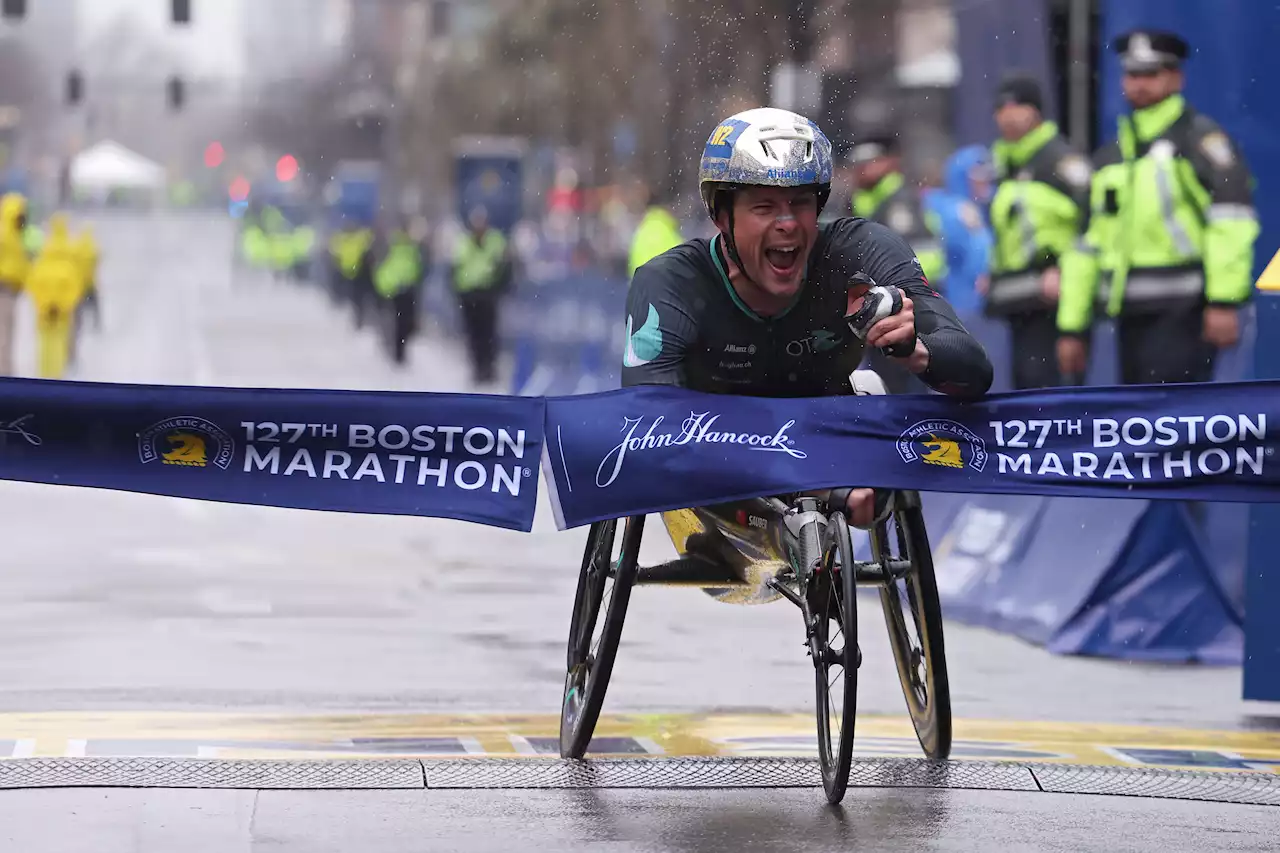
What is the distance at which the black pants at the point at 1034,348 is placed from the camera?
1382 cm

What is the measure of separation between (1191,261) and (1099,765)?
15.4 feet

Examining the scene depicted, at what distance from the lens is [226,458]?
758 cm

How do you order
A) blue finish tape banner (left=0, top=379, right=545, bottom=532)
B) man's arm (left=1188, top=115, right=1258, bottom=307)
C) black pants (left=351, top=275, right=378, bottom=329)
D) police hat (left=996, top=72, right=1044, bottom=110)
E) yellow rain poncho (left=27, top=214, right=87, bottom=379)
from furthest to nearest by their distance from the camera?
black pants (left=351, top=275, right=378, bottom=329)
yellow rain poncho (left=27, top=214, right=87, bottom=379)
police hat (left=996, top=72, right=1044, bottom=110)
man's arm (left=1188, top=115, right=1258, bottom=307)
blue finish tape banner (left=0, top=379, right=545, bottom=532)

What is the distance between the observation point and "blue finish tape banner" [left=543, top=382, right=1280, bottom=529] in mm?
7602

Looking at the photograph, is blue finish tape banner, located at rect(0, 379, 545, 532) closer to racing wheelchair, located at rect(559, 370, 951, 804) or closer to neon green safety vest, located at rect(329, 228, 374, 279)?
racing wheelchair, located at rect(559, 370, 951, 804)

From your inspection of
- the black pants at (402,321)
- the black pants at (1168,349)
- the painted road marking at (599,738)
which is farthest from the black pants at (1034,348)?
the black pants at (402,321)

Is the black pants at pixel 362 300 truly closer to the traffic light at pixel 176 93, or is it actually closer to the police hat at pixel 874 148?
the traffic light at pixel 176 93

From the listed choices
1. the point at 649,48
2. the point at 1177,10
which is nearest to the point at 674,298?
the point at 1177,10

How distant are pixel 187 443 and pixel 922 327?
206cm

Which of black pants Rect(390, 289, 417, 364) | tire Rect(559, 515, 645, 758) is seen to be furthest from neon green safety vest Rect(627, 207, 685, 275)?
tire Rect(559, 515, 645, 758)

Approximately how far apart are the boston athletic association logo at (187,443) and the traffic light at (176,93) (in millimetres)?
63227

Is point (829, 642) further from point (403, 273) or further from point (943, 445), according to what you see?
point (403, 273)

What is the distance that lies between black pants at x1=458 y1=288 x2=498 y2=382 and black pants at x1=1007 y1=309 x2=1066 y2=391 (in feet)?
61.5

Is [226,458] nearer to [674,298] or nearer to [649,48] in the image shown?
[674,298]
